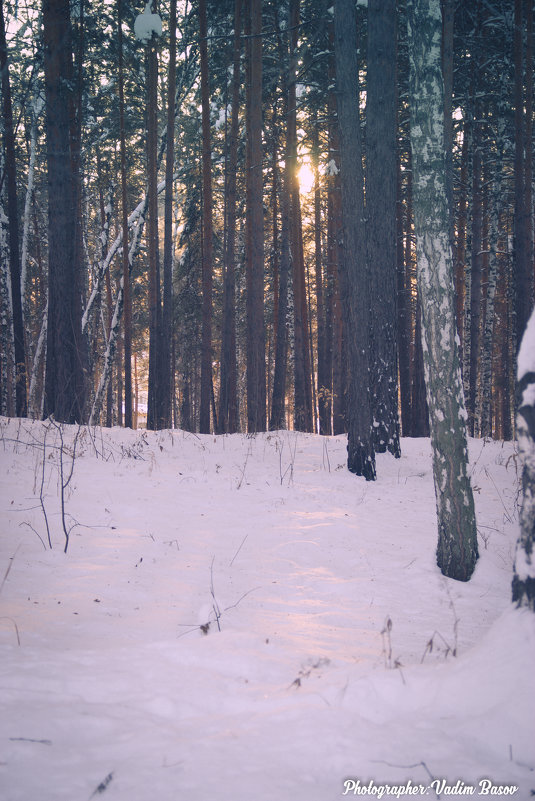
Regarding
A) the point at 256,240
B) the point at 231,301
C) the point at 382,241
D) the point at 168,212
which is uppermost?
the point at 168,212

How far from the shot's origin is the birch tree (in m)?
3.74

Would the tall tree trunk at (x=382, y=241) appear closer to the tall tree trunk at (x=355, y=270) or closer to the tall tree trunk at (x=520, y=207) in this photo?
the tall tree trunk at (x=355, y=270)

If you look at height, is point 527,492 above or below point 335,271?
below

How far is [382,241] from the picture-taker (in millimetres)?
8547

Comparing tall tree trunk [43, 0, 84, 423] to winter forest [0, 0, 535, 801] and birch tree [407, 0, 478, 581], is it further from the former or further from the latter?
birch tree [407, 0, 478, 581]

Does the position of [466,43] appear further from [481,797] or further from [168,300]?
[481,797]

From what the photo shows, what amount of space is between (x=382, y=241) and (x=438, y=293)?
5213mm

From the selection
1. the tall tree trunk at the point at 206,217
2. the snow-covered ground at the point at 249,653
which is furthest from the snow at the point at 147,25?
the snow-covered ground at the point at 249,653

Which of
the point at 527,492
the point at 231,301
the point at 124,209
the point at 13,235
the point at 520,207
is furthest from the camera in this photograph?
the point at 124,209

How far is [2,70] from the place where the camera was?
450 inches

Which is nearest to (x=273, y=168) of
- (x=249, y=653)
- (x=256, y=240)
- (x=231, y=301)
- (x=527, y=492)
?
(x=231, y=301)

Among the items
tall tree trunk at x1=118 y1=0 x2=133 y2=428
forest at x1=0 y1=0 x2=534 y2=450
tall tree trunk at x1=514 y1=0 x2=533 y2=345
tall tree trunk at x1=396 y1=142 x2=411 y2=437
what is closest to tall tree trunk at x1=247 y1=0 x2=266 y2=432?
forest at x1=0 y1=0 x2=534 y2=450

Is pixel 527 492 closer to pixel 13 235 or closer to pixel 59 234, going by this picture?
pixel 59 234

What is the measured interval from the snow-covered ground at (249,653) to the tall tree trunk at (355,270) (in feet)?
5.48
